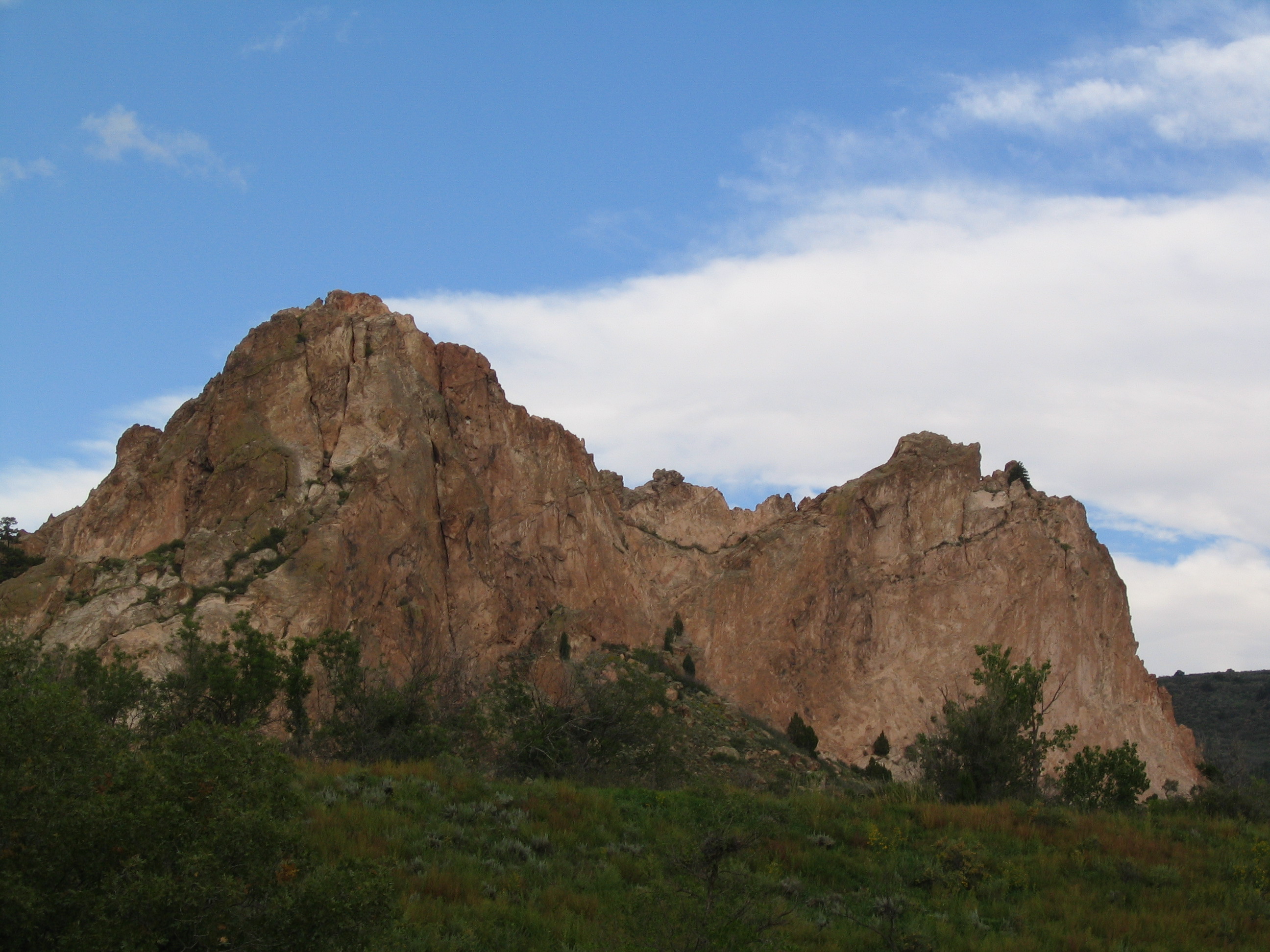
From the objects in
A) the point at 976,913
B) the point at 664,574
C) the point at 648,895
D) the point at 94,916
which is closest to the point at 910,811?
the point at 976,913

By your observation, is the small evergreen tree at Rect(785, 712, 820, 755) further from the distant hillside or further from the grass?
the grass

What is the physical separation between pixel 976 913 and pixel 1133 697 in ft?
211

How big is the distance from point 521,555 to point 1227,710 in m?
71.9

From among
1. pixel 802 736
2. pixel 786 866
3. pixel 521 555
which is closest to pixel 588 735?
pixel 786 866

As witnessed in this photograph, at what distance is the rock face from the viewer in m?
47.0

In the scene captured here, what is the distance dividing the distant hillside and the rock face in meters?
7.12

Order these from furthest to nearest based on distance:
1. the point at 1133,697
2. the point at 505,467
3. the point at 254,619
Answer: the point at 1133,697 → the point at 505,467 → the point at 254,619

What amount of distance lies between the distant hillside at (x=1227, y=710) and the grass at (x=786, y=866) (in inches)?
1626

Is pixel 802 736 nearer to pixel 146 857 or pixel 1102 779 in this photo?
pixel 1102 779

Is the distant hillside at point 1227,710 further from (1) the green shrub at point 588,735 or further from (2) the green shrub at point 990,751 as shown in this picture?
(1) the green shrub at point 588,735

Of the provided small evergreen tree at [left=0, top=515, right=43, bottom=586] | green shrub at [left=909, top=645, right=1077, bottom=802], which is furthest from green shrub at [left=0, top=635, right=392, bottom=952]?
small evergreen tree at [left=0, top=515, right=43, bottom=586]

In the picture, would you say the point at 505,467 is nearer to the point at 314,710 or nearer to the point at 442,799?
the point at 314,710

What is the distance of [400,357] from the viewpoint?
191 feet

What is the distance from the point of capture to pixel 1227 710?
303 ft
